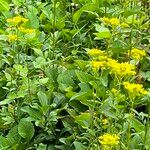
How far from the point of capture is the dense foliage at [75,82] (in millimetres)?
2482

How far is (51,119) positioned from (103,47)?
0.94 metres

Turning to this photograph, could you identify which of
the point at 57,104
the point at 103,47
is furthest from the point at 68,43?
the point at 57,104

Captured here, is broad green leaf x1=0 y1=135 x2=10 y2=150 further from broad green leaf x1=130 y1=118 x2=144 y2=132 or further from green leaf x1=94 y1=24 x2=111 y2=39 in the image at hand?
green leaf x1=94 y1=24 x2=111 y2=39

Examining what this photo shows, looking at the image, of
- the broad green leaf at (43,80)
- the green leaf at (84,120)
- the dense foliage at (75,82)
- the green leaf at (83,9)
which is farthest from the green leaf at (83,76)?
the green leaf at (83,9)

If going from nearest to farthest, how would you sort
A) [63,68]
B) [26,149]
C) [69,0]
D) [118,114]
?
[118,114] → [26,149] → [63,68] → [69,0]

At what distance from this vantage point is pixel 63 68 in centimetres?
308

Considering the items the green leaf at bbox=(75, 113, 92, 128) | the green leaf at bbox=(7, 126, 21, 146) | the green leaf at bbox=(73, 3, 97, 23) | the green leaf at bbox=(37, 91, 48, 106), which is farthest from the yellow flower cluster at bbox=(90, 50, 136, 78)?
the green leaf at bbox=(73, 3, 97, 23)

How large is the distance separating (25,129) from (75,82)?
0.46 metres

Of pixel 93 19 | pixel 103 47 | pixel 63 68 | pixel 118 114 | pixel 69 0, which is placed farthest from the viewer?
pixel 69 0

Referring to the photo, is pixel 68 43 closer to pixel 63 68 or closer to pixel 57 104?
pixel 63 68

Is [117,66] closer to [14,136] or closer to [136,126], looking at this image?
[136,126]

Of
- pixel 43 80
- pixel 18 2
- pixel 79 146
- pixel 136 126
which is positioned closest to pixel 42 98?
pixel 43 80

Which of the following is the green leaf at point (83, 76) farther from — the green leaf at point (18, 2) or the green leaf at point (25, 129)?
the green leaf at point (18, 2)

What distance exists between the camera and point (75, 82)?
9.91 ft
